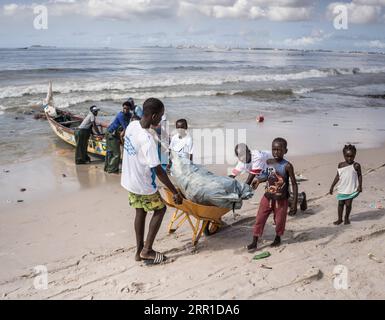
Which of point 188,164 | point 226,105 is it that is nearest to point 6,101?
point 226,105

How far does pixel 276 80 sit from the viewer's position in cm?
3478

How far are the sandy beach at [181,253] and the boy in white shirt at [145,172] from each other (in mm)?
349

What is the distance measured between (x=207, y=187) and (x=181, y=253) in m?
0.86

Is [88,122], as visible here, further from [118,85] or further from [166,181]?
[118,85]

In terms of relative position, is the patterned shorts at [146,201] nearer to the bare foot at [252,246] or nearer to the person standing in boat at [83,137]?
the bare foot at [252,246]

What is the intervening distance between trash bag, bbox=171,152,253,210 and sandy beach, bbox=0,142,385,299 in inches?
23.9

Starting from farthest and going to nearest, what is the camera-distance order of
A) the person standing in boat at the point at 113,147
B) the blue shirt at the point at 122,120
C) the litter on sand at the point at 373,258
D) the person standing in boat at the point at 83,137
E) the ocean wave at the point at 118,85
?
the ocean wave at the point at 118,85 < the person standing in boat at the point at 83,137 < the person standing in boat at the point at 113,147 < the blue shirt at the point at 122,120 < the litter on sand at the point at 373,258

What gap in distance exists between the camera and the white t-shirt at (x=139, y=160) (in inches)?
158

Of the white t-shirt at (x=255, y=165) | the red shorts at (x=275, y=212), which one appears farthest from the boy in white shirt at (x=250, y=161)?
the red shorts at (x=275, y=212)

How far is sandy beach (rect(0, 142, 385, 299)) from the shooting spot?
12.8 feet

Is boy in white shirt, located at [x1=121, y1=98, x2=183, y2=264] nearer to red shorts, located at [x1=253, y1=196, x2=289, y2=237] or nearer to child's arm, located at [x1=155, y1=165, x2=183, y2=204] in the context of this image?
child's arm, located at [x1=155, y1=165, x2=183, y2=204]

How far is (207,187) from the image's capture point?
187 inches
